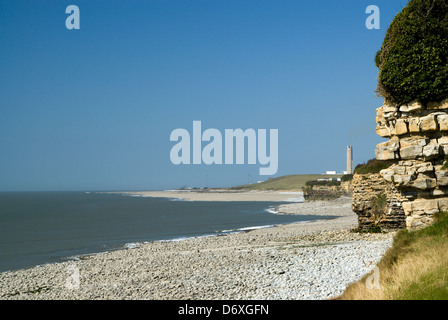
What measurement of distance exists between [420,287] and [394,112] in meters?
6.37

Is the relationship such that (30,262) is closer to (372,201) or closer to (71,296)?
(71,296)

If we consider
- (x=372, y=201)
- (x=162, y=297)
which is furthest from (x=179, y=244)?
(x=162, y=297)

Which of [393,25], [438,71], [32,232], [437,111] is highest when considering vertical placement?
[393,25]

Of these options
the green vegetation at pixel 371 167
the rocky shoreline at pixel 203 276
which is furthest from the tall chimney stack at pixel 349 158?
the rocky shoreline at pixel 203 276

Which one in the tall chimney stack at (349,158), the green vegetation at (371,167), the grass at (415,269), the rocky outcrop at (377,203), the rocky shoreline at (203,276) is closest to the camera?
the grass at (415,269)

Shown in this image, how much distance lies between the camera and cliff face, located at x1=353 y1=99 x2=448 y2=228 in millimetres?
13141

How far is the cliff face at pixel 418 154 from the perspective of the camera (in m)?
13.1

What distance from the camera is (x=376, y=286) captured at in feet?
36.8

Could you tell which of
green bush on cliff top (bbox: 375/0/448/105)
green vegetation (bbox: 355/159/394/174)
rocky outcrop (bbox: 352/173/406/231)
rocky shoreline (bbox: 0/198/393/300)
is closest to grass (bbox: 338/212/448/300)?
rocky shoreline (bbox: 0/198/393/300)

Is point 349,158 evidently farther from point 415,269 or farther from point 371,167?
point 415,269

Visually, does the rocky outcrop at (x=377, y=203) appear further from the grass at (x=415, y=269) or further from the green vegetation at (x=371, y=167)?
the grass at (x=415, y=269)

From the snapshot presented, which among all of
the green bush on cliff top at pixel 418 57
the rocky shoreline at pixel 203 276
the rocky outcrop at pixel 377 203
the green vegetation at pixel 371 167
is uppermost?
the green bush on cliff top at pixel 418 57

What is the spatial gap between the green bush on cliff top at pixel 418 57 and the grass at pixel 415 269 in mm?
4134

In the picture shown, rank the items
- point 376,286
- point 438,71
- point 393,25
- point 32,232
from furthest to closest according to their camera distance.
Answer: point 32,232, point 393,25, point 438,71, point 376,286
